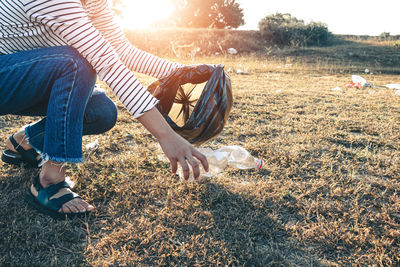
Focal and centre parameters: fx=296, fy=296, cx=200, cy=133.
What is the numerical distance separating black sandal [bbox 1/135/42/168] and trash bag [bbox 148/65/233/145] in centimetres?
89

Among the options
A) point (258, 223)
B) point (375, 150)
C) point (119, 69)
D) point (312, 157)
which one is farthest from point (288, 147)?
point (119, 69)

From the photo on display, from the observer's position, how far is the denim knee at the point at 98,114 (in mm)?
1704

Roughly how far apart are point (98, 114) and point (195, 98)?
2.00 ft

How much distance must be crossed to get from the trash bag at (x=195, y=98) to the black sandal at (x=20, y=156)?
0.89 m

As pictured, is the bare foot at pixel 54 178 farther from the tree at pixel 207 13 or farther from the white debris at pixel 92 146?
the tree at pixel 207 13

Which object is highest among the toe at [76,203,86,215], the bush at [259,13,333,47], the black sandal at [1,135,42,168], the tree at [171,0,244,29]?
the tree at [171,0,244,29]

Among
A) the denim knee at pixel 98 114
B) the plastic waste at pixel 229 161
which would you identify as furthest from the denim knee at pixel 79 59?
the plastic waste at pixel 229 161

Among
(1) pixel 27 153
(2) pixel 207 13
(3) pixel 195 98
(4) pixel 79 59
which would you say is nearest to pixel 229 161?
(3) pixel 195 98

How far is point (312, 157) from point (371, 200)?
60 cm

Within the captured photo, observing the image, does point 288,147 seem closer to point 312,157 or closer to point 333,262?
point 312,157


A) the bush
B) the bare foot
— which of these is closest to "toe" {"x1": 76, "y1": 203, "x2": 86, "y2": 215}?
the bare foot

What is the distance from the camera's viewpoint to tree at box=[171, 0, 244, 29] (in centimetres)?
2464

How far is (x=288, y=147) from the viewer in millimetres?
2445

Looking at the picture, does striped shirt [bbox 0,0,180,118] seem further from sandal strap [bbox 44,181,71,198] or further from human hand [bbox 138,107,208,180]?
sandal strap [bbox 44,181,71,198]
